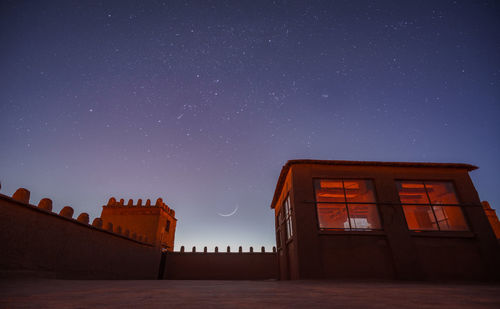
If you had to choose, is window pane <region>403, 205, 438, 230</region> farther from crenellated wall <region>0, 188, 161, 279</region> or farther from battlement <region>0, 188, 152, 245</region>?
battlement <region>0, 188, 152, 245</region>

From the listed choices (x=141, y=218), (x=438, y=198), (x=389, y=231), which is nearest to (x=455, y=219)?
(x=438, y=198)

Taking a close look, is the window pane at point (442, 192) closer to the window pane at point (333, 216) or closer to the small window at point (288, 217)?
the window pane at point (333, 216)

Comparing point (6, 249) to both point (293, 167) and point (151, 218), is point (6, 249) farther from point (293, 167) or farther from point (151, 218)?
point (151, 218)

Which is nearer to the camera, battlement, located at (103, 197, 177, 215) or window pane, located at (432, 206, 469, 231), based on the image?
window pane, located at (432, 206, 469, 231)

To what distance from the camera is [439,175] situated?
479 inches

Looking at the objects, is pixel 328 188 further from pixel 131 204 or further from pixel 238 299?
pixel 131 204

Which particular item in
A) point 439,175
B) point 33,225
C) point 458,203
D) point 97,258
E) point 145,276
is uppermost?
point 439,175

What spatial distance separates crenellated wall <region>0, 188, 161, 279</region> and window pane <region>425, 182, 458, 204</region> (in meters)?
17.3

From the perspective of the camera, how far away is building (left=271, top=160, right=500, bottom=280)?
32.1 ft

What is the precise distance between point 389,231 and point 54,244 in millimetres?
13964

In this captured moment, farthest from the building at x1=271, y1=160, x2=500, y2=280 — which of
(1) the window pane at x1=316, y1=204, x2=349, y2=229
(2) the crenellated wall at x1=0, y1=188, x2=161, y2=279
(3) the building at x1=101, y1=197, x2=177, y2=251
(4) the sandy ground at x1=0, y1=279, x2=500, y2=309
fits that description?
(3) the building at x1=101, y1=197, x2=177, y2=251

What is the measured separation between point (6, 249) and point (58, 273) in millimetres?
2453

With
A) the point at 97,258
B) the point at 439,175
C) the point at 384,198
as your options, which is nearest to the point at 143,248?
the point at 97,258

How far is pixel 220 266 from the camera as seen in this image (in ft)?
68.3
